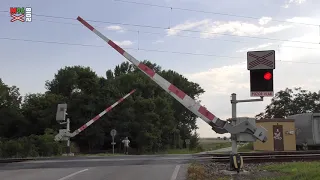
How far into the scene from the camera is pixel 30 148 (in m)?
28.9

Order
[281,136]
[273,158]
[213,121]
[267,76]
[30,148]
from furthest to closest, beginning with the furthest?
1. [281,136]
2. [30,148]
3. [273,158]
4. [213,121]
5. [267,76]

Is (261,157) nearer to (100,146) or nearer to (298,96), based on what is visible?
(100,146)

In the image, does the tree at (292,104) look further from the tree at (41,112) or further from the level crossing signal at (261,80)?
the level crossing signal at (261,80)

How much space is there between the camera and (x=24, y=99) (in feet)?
222

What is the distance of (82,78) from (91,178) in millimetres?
48360

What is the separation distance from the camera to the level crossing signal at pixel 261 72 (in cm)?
1237

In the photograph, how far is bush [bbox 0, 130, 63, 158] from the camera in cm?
2841

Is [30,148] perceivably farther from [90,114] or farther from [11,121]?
[11,121]

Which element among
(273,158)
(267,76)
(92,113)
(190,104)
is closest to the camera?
(267,76)

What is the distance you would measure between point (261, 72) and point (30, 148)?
848 inches

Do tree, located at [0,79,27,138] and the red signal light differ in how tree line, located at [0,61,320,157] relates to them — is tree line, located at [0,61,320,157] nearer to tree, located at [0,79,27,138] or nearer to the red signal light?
tree, located at [0,79,27,138]

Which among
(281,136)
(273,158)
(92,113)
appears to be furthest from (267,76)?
(92,113)

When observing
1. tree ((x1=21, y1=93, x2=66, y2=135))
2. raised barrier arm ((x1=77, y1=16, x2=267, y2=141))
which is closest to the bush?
raised barrier arm ((x1=77, y1=16, x2=267, y2=141))

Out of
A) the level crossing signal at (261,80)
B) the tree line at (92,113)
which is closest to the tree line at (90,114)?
the tree line at (92,113)
